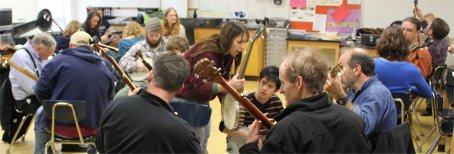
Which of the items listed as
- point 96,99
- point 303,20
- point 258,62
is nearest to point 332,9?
point 303,20

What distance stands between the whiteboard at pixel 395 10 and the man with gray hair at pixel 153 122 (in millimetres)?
6789

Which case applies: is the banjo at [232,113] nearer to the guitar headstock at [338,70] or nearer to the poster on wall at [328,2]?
the guitar headstock at [338,70]

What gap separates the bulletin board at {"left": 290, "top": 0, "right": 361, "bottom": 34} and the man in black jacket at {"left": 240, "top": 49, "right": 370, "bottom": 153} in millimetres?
6823

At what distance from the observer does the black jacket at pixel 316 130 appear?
6.57 ft

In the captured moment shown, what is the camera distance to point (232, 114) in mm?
3000

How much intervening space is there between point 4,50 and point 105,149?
13.0 feet

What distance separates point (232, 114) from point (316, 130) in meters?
1.02

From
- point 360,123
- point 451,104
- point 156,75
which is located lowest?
point 451,104

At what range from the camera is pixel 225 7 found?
30.9ft

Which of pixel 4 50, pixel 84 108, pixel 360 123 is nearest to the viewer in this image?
pixel 360 123

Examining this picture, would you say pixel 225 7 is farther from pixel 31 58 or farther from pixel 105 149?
pixel 105 149

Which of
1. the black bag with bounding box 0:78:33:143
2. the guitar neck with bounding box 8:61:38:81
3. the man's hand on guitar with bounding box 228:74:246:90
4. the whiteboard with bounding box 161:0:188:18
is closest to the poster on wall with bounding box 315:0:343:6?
the whiteboard with bounding box 161:0:188:18

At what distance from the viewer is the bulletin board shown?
28.9ft

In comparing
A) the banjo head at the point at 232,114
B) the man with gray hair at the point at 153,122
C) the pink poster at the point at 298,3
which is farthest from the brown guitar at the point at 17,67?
the pink poster at the point at 298,3
